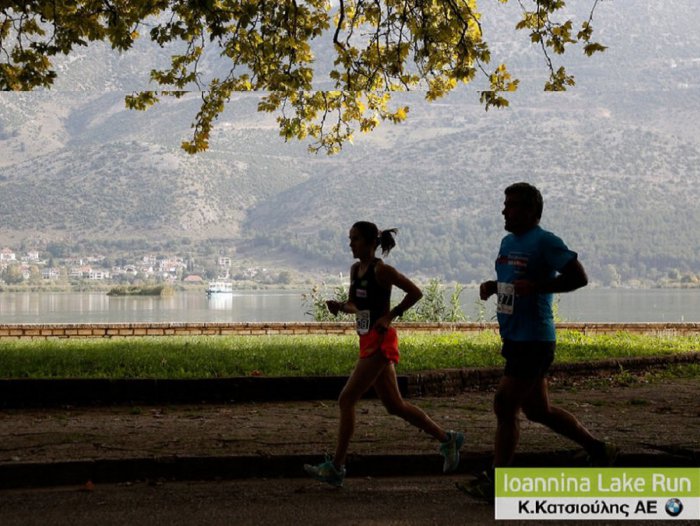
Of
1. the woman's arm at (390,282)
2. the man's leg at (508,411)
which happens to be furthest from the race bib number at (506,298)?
the woman's arm at (390,282)

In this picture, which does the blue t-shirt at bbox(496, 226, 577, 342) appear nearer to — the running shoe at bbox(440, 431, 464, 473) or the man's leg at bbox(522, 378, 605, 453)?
the man's leg at bbox(522, 378, 605, 453)

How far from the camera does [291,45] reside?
1480 centimetres

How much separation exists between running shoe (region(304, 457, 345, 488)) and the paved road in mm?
70

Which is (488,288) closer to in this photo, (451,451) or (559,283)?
(559,283)

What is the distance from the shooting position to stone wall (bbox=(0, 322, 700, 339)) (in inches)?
830

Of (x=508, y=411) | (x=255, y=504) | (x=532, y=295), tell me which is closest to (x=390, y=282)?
(x=532, y=295)

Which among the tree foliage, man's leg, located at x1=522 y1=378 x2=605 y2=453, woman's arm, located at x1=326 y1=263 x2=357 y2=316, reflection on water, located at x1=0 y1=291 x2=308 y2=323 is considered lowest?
reflection on water, located at x1=0 y1=291 x2=308 y2=323

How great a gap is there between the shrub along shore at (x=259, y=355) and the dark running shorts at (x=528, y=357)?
5.90 m

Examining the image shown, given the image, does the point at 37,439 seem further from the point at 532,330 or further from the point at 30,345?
the point at 30,345

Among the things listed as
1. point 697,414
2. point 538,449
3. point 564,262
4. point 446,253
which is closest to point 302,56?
point 697,414

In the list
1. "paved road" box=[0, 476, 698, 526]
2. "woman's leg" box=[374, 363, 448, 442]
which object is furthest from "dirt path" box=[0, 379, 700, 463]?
"woman's leg" box=[374, 363, 448, 442]

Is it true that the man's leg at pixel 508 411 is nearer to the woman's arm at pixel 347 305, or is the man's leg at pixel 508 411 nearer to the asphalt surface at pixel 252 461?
the asphalt surface at pixel 252 461

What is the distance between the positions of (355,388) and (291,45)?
9.15 meters

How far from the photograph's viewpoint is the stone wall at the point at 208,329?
2108cm
